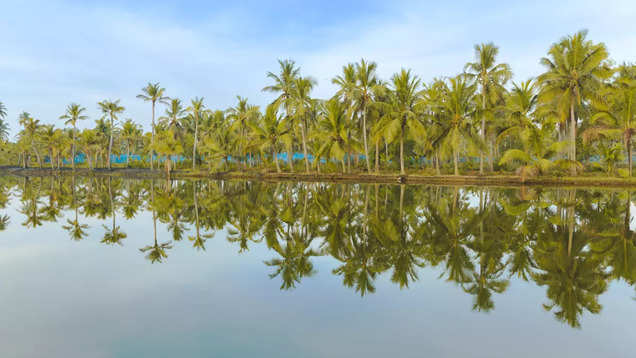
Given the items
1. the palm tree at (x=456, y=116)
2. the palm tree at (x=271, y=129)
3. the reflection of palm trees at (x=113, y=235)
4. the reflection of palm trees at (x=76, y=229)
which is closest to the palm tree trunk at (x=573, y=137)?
the palm tree at (x=456, y=116)

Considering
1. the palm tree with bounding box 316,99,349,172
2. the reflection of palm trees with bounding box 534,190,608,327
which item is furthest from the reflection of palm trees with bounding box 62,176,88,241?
the palm tree with bounding box 316,99,349,172

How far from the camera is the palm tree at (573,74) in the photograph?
85.9 ft

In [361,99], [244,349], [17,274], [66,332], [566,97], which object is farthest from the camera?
[361,99]

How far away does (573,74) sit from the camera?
26.6m

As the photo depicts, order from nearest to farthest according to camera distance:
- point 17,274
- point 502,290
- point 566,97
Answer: point 502,290
point 17,274
point 566,97

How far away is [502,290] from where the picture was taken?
5758mm

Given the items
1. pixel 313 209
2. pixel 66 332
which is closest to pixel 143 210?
pixel 313 209

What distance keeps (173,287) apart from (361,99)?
2836cm

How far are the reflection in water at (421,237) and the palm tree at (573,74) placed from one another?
13.5 meters

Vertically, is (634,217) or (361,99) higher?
(361,99)

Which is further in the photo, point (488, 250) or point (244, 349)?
point (488, 250)

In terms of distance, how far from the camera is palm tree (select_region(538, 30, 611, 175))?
26.2 metres

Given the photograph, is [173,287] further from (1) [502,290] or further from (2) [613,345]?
(2) [613,345]

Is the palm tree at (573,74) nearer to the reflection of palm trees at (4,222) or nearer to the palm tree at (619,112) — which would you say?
the palm tree at (619,112)
